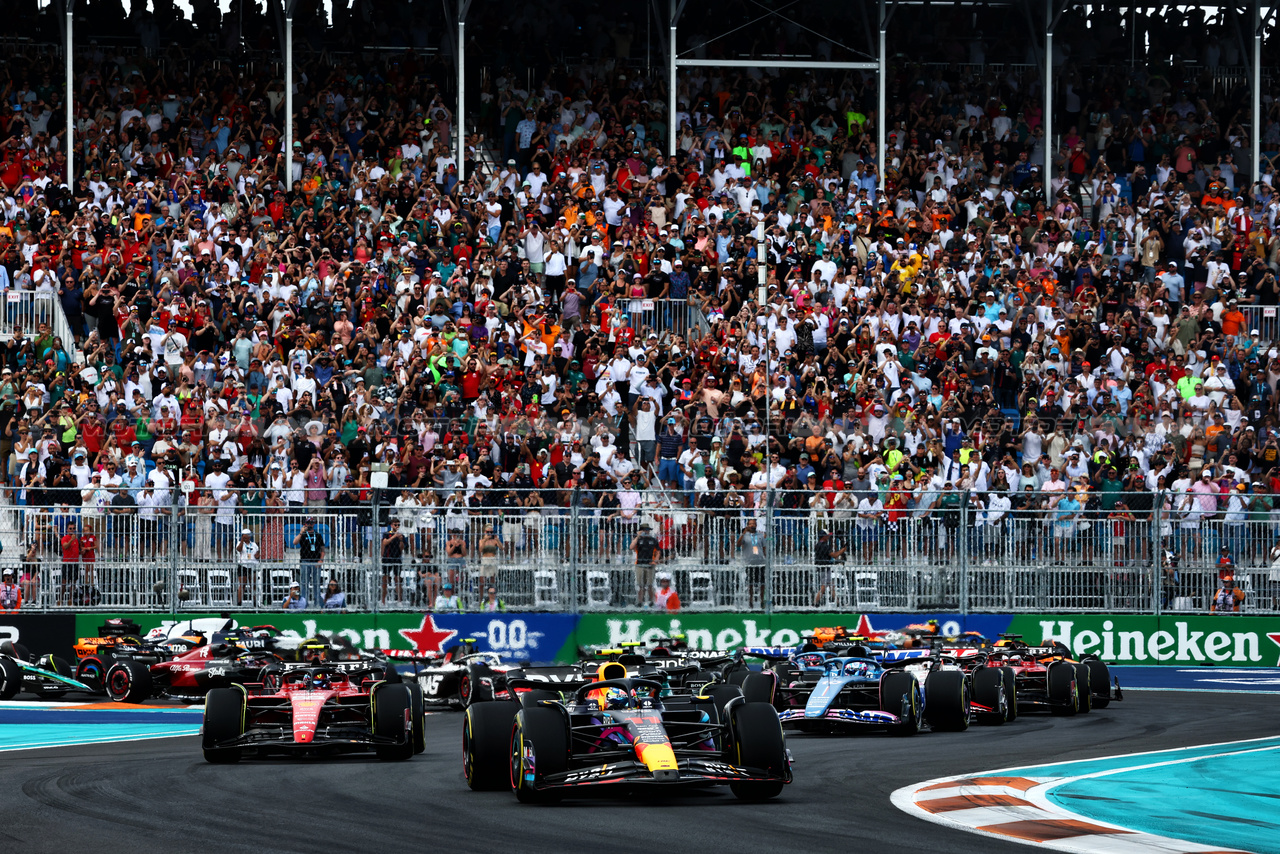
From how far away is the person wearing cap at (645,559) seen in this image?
2678 centimetres

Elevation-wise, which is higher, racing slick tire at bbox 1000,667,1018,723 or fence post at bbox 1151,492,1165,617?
fence post at bbox 1151,492,1165,617

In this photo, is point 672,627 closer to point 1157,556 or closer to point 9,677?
point 1157,556

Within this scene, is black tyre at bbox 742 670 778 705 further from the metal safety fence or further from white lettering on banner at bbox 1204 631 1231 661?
white lettering on banner at bbox 1204 631 1231 661

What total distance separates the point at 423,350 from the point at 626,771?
1758 cm

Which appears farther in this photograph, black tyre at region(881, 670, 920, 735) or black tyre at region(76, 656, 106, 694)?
black tyre at region(76, 656, 106, 694)

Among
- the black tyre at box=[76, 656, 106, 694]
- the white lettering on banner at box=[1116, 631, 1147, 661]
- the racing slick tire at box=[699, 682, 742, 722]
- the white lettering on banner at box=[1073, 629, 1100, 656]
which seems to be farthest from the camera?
the white lettering on banner at box=[1116, 631, 1147, 661]

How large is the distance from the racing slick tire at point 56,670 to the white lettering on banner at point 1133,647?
14768mm

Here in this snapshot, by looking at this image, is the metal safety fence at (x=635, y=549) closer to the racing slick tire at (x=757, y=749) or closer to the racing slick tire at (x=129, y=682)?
the racing slick tire at (x=129, y=682)

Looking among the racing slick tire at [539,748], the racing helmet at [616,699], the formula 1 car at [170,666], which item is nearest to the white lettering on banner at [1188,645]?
the formula 1 car at [170,666]

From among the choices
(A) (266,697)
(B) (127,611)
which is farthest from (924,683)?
(B) (127,611)

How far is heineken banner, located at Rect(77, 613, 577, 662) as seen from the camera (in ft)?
87.2

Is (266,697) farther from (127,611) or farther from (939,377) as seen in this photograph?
(939,377)

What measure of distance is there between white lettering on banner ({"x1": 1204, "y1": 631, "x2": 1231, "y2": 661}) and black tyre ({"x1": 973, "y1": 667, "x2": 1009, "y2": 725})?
329 inches

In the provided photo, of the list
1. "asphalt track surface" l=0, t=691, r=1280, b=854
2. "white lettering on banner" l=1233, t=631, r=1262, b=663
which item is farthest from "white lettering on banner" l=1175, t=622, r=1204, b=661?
"asphalt track surface" l=0, t=691, r=1280, b=854
